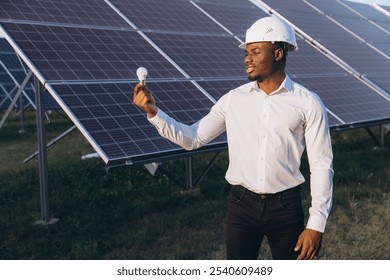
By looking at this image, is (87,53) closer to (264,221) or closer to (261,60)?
(261,60)

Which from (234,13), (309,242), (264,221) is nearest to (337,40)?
(234,13)

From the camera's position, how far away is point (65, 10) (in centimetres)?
825

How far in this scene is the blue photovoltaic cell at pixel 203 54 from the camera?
8.43 metres

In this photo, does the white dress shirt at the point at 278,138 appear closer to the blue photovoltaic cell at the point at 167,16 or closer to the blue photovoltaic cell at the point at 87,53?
the blue photovoltaic cell at the point at 87,53

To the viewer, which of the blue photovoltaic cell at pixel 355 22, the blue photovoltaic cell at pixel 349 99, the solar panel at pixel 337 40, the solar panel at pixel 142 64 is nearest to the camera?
the solar panel at pixel 142 64

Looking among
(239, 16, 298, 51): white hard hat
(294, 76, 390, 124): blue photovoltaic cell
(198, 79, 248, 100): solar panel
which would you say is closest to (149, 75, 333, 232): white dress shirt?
(239, 16, 298, 51): white hard hat

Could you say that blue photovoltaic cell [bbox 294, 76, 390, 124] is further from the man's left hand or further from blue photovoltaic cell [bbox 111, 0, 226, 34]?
the man's left hand

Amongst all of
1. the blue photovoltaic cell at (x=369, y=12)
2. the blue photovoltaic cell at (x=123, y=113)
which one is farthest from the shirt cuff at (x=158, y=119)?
the blue photovoltaic cell at (x=369, y=12)

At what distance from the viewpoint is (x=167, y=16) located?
32.6 ft

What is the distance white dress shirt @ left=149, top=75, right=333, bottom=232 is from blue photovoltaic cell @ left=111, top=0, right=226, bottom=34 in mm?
5876

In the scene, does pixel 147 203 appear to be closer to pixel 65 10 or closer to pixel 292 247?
pixel 65 10

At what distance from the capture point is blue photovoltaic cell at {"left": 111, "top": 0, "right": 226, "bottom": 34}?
9.20 meters

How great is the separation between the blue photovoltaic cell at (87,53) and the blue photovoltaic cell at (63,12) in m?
0.23
